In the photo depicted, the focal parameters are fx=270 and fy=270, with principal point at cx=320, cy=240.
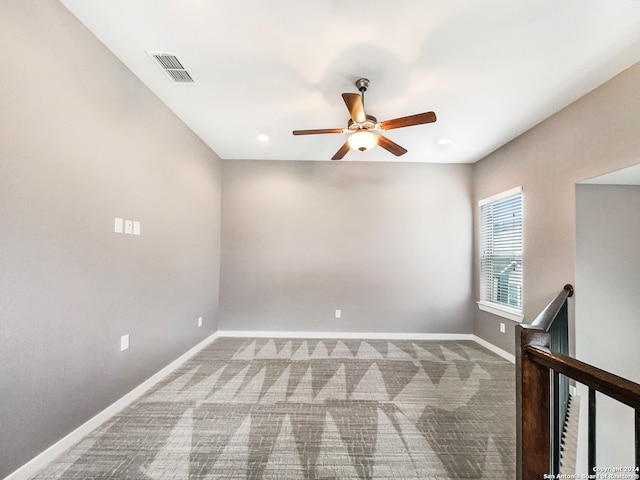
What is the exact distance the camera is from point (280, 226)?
13.8 ft

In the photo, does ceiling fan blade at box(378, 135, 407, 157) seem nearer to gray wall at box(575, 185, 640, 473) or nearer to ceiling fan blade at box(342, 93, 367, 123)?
ceiling fan blade at box(342, 93, 367, 123)

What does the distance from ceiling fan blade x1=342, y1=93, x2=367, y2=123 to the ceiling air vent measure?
1.32m

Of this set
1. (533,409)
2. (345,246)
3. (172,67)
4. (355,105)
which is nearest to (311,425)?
(533,409)

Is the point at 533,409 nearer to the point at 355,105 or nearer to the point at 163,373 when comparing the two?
the point at 355,105

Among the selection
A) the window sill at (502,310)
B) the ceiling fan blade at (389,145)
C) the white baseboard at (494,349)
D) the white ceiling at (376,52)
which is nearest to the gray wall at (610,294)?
the window sill at (502,310)

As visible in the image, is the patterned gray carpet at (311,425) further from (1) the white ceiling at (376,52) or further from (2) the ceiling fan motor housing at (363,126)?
(1) the white ceiling at (376,52)

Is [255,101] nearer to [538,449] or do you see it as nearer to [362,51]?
[362,51]

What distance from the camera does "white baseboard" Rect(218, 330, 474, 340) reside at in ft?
13.4

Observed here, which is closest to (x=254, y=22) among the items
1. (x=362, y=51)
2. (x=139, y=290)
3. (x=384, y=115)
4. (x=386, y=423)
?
(x=362, y=51)

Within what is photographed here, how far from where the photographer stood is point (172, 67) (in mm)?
2129

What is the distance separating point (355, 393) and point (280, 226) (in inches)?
100

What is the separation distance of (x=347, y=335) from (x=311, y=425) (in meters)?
2.14

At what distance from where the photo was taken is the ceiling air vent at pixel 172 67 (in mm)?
2012

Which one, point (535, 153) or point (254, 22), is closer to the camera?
point (254, 22)
